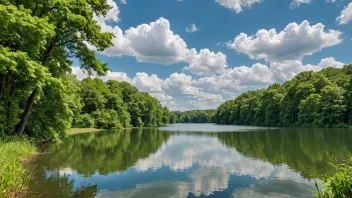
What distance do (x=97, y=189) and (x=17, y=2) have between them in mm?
14917

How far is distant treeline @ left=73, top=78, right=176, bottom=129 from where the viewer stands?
7488 cm

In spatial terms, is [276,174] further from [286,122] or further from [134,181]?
[286,122]

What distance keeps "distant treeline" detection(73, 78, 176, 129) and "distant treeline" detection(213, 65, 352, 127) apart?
153ft

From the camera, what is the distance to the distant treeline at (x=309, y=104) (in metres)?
81.4

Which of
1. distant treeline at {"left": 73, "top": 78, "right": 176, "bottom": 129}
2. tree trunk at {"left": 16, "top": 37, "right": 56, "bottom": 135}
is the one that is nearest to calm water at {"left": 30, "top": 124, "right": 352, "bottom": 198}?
tree trunk at {"left": 16, "top": 37, "right": 56, "bottom": 135}

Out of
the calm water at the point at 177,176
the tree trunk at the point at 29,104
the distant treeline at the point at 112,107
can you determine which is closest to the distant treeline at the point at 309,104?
the distant treeline at the point at 112,107

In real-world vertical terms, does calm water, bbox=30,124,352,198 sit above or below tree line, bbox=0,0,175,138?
below

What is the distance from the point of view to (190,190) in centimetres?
1218

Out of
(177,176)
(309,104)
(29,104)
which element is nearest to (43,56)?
(29,104)

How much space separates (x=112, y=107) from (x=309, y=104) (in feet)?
206

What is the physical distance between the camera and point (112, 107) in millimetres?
87375

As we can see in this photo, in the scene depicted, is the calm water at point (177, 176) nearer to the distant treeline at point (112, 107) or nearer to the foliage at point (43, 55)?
the foliage at point (43, 55)

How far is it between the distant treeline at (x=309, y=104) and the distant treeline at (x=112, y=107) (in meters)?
46.6

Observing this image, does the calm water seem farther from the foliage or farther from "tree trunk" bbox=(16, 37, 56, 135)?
the foliage
